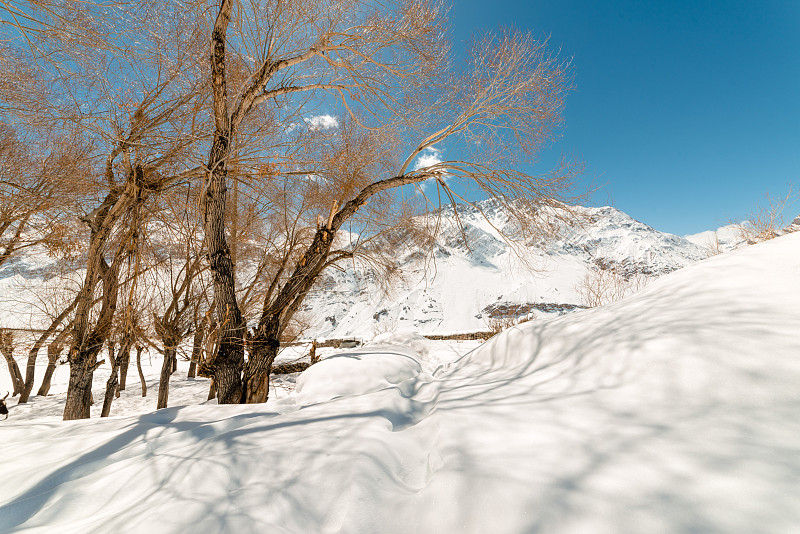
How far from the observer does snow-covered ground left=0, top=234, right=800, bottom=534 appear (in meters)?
0.93

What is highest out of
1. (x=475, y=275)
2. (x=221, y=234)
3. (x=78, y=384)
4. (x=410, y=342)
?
(x=475, y=275)

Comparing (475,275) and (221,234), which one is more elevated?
(475,275)

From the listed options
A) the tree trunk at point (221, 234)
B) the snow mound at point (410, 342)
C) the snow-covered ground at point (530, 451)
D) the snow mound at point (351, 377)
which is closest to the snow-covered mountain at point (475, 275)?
the snow mound at point (410, 342)

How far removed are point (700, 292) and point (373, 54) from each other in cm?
349

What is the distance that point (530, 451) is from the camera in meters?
1.22

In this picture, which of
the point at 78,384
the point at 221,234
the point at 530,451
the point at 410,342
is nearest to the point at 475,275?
the point at 410,342

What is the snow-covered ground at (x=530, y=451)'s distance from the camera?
0.93 meters

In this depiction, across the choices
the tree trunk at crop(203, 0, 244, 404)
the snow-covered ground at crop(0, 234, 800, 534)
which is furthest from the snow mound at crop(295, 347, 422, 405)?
the snow-covered ground at crop(0, 234, 800, 534)

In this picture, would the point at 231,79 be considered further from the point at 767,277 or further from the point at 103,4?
the point at 767,277

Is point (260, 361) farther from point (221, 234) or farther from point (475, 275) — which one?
point (475, 275)

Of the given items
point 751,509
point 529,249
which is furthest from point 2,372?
point 751,509

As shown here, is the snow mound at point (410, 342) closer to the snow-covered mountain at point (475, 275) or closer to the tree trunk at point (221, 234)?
the snow-covered mountain at point (475, 275)

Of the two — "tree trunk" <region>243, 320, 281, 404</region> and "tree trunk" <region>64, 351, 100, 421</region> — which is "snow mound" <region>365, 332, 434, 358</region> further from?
"tree trunk" <region>64, 351, 100, 421</region>

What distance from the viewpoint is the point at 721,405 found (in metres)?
1.21
